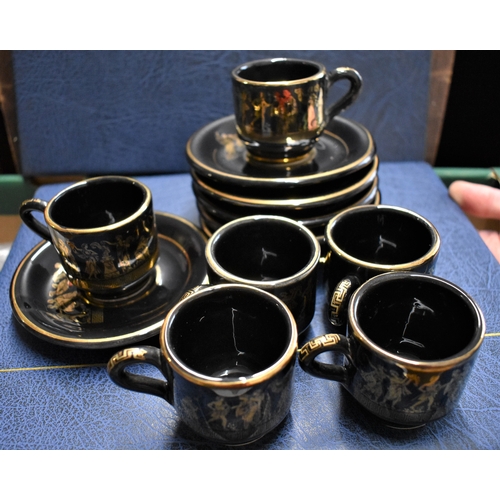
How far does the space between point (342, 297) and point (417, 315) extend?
11cm

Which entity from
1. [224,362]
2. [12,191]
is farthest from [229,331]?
[12,191]

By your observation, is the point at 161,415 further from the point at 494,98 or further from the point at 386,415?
the point at 494,98

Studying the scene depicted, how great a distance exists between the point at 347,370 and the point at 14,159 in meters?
0.98

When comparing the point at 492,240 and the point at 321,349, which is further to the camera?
the point at 492,240

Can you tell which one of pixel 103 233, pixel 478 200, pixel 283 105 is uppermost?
pixel 283 105

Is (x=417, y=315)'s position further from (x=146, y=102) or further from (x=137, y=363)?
(x=146, y=102)

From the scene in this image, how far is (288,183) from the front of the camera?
0.73 m

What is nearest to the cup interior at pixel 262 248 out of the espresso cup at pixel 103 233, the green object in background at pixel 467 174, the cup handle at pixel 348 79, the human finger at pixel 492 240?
the espresso cup at pixel 103 233

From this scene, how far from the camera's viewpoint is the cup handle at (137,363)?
505mm

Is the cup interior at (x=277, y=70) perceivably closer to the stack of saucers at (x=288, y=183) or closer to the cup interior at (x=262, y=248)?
the stack of saucers at (x=288, y=183)

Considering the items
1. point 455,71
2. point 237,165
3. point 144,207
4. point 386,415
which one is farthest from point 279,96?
point 455,71

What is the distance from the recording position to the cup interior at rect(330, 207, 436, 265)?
71 cm

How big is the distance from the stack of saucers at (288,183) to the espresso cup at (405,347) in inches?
7.8

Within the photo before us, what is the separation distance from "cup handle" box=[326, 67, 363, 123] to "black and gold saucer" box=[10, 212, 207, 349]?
0.31 metres
